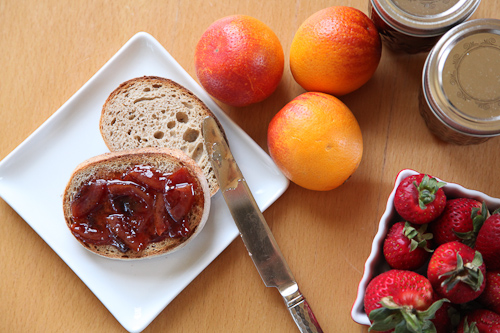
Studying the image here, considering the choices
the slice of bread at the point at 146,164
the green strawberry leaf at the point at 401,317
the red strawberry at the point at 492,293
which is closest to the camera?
the green strawberry leaf at the point at 401,317

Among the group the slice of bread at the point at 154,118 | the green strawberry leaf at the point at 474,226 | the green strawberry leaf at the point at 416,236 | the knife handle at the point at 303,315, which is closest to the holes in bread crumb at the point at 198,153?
the slice of bread at the point at 154,118

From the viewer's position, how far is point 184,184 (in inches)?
46.9

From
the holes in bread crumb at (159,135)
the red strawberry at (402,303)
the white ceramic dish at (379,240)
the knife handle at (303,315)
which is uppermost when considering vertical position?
the holes in bread crumb at (159,135)

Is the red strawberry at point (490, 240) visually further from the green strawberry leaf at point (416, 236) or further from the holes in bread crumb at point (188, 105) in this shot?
the holes in bread crumb at point (188, 105)

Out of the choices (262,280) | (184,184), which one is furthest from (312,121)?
(262,280)

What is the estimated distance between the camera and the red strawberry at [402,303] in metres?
0.90

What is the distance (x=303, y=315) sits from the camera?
1279 millimetres

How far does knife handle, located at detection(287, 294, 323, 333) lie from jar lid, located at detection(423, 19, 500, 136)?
0.65 meters

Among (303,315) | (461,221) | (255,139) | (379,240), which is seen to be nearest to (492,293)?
(461,221)

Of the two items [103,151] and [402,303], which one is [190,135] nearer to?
[103,151]

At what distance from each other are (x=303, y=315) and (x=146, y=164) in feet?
2.10

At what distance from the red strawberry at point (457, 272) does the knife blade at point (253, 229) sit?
43 cm

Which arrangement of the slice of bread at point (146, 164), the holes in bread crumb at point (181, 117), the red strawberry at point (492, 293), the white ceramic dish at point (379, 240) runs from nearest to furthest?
1. the red strawberry at point (492, 293)
2. the white ceramic dish at point (379, 240)
3. the slice of bread at point (146, 164)
4. the holes in bread crumb at point (181, 117)

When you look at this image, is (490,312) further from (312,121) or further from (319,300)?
(312,121)
